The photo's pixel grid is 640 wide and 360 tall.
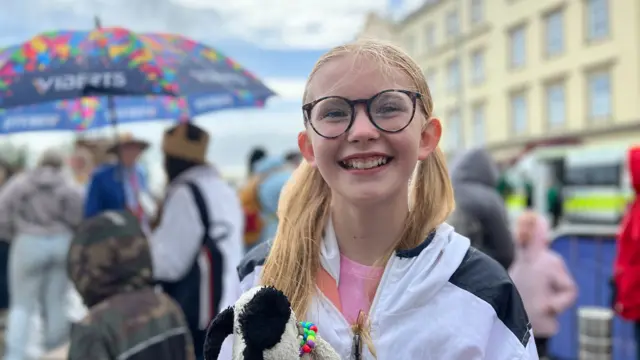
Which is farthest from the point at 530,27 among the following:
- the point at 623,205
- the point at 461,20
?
the point at 623,205

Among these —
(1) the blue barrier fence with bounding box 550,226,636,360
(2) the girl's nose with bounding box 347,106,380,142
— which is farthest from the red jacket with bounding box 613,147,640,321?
(2) the girl's nose with bounding box 347,106,380,142

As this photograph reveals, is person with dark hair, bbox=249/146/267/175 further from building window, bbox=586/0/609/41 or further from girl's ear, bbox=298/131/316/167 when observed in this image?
building window, bbox=586/0/609/41

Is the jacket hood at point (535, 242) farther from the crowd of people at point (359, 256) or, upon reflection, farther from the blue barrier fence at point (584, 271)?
the crowd of people at point (359, 256)

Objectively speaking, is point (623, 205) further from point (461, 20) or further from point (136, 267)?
point (461, 20)

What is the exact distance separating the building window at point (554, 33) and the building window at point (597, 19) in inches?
71.2

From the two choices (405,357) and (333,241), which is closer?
(405,357)

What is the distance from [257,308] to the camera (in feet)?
3.87

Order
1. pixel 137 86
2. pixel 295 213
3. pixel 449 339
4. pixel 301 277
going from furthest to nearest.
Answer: pixel 137 86 → pixel 295 213 → pixel 301 277 → pixel 449 339

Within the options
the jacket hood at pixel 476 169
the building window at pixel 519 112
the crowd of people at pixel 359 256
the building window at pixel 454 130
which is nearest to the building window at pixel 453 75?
the building window at pixel 454 130

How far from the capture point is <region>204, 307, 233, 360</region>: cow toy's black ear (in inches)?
49.4

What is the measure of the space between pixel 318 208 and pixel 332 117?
328mm

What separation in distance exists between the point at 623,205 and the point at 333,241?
57.1 ft

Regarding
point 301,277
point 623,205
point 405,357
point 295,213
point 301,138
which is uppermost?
point 301,138

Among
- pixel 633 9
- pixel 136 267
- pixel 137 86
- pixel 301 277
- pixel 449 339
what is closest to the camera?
pixel 449 339
